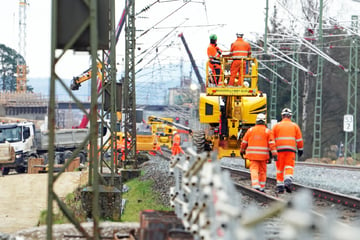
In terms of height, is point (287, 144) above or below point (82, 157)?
above

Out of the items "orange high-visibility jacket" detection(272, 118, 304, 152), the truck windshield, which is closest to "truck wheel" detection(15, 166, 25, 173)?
the truck windshield

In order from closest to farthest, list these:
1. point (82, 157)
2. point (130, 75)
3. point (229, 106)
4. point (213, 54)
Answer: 1. point (213, 54)
2. point (229, 106)
3. point (130, 75)
4. point (82, 157)

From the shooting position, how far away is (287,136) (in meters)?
17.0

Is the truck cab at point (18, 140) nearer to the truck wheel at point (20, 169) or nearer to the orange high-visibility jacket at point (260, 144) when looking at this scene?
the truck wheel at point (20, 169)

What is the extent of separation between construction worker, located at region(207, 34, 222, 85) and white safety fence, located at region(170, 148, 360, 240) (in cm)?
1396

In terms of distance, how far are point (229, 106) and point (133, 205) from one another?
866 centimetres

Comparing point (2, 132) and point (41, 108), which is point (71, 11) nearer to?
point (2, 132)

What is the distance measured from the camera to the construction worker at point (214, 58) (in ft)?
80.4

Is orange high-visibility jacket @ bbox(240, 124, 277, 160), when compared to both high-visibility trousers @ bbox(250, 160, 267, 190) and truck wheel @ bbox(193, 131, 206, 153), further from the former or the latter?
truck wheel @ bbox(193, 131, 206, 153)

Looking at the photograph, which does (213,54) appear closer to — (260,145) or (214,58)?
(214,58)

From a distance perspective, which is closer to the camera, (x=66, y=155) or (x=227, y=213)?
(x=227, y=213)

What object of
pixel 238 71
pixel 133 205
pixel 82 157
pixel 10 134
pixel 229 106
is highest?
pixel 238 71

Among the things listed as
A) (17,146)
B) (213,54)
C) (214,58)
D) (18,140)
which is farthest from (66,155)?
(214,58)

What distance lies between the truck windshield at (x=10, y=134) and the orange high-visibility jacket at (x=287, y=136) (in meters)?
28.7
